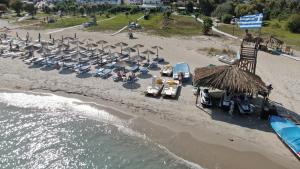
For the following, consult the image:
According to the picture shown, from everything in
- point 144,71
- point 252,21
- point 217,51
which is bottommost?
point 144,71

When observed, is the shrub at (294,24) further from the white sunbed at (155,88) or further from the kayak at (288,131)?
the kayak at (288,131)

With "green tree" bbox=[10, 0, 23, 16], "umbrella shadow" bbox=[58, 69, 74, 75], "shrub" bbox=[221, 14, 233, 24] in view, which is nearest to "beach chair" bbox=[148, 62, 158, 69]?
"umbrella shadow" bbox=[58, 69, 74, 75]

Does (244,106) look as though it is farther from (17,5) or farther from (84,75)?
(17,5)

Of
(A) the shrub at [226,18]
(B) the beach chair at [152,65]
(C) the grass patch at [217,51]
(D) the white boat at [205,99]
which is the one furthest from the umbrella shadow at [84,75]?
(A) the shrub at [226,18]

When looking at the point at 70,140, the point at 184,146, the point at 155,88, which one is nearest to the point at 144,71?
the point at 155,88

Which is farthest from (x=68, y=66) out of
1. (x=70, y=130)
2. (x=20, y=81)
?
(x=70, y=130)

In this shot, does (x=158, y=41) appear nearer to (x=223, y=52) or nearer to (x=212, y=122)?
(x=223, y=52)
